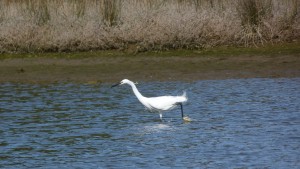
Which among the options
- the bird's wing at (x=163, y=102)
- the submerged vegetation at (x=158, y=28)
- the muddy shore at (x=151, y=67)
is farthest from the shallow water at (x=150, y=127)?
the submerged vegetation at (x=158, y=28)

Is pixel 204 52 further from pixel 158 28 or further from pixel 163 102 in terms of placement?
pixel 163 102

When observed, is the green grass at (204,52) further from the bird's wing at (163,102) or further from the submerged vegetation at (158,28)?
the bird's wing at (163,102)

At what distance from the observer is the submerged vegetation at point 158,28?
17312 mm

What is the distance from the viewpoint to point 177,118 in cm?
1292

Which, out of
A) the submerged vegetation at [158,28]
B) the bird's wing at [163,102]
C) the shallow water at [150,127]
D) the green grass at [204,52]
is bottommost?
the shallow water at [150,127]

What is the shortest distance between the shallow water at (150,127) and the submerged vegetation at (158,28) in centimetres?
175

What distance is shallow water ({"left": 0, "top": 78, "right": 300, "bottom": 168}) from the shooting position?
9570 mm

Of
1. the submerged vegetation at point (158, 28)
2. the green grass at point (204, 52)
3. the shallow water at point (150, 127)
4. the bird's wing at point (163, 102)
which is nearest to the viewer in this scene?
the shallow water at point (150, 127)

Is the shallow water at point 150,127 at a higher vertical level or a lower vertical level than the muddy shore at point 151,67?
lower

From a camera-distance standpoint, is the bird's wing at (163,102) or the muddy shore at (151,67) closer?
the bird's wing at (163,102)

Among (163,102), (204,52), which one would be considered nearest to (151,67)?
(204,52)

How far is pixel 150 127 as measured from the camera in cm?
1188

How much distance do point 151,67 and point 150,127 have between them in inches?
193

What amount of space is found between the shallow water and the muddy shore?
0.42 metres
